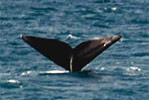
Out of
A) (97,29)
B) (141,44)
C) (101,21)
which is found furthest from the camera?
(101,21)

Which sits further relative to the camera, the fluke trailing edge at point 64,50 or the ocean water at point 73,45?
the fluke trailing edge at point 64,50

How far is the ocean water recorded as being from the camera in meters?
20.9

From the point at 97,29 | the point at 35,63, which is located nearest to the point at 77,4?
the point at 97,29

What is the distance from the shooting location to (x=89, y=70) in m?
24.5

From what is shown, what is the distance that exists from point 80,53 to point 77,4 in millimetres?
28613

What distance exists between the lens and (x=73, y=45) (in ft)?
106

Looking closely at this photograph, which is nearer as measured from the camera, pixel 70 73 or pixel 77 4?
pixel 70 73

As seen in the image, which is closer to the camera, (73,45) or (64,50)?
(64,50)

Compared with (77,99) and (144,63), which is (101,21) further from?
(77,99)

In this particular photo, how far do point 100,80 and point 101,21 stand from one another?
1814 centimetres

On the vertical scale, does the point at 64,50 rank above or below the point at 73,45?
above

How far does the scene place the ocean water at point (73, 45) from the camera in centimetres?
2089

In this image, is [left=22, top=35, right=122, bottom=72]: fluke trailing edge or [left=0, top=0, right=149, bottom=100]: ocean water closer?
[left=0, top=0, right=149, bottom=100]: ocean water

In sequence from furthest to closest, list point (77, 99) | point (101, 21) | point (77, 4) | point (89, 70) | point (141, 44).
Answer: point (77, 4) → point (101, 21) → point (141, 44) → point (89, 70) → point (77, 99)
